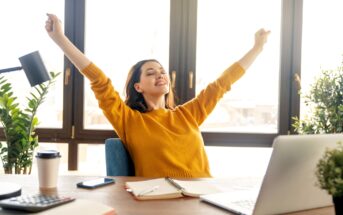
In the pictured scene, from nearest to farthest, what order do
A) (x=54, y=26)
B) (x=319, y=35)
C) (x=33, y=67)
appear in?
(x=33, y=67), (x=54, y=26), (x=319, y=35)

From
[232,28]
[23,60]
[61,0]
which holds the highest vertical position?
[61,0]

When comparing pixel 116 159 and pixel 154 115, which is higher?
pixel 154 115

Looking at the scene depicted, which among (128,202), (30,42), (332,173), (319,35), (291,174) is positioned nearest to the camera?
(332,173)

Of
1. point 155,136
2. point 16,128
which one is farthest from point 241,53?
point 16,128

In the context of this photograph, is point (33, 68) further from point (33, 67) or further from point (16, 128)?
point (16, 128)

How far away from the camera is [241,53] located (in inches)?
122

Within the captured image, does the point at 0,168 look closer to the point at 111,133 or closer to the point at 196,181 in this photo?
the point at 111,133

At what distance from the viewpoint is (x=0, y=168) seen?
3240 millimetres

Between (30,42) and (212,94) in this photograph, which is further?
(30,42)

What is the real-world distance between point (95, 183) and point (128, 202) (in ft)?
0.81

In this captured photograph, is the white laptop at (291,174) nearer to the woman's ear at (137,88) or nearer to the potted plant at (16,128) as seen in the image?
the woman's ear at (137,88)

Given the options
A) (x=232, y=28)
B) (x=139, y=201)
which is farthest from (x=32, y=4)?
(x=139, y=201)

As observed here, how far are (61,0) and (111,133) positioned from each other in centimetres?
116

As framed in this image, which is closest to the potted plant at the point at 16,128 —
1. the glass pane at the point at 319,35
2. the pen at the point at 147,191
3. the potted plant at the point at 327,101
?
the pen at the point at 147,191
